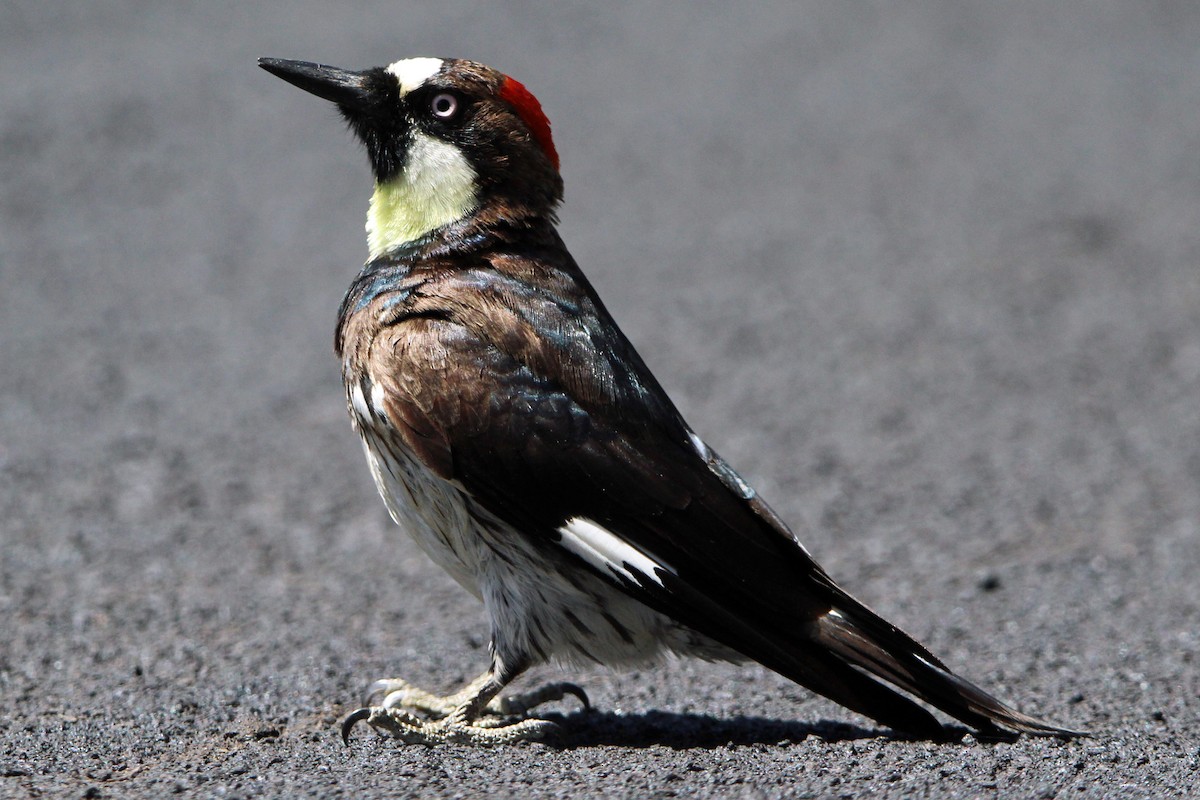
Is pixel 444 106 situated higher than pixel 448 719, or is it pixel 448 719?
pixel 444 106

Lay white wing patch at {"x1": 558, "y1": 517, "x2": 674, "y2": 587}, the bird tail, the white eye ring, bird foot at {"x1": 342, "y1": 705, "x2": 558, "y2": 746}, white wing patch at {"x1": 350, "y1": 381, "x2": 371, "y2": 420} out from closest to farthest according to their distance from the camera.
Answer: white wing patch at {"x1": 558, "y1": 517, "x2": 674, "y2": 587}, the bird tail, white wing patch at {"x1": 350, "y1": 381, "x2": 371, "y2": 420}, bird foot at {"x1": 342, "y1": 705, "x2": 558, "y2": 746}, the white eye ring

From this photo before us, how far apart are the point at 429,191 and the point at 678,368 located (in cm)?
473

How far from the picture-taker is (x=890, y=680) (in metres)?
4.69

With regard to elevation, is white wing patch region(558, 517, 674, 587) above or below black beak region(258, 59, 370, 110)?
below

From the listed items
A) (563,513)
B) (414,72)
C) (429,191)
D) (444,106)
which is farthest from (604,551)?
(414,72)

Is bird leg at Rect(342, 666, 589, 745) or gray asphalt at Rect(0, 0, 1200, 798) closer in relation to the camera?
bird leg at Rect(342, 666, 589, 745)

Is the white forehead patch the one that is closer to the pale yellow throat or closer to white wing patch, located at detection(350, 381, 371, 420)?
the pale yellow throat

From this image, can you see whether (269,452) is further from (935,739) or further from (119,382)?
(935,739)

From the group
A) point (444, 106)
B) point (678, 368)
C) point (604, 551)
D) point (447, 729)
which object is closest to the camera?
point (604, 551)

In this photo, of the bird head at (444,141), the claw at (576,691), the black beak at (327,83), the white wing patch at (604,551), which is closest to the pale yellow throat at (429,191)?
the bird head at (444,141)

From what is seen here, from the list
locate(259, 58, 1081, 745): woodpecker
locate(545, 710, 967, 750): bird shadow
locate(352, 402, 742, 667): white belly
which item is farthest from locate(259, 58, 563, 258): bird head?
locate(545, 710, 967, 750): bird shadow

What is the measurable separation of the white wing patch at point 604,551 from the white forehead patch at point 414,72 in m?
1.73

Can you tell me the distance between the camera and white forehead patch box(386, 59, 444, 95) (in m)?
5.20

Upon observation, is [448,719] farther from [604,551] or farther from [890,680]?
[890,680]
